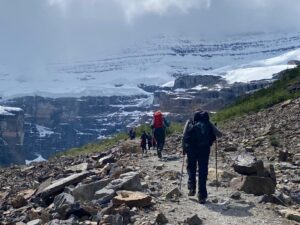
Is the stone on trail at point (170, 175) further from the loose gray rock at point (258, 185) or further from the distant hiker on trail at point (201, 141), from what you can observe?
the distant hiker on trail at point (201, 141)

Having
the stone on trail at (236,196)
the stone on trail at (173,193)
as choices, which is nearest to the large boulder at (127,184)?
the stone on trail at (173,193)

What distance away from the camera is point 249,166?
42.6ft

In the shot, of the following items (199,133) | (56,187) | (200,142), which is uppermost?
(199,133)

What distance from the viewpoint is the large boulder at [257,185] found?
12.3 metres

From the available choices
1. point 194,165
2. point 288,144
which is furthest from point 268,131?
point 194,165

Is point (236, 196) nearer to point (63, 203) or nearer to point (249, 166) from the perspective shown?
point (249, 166)

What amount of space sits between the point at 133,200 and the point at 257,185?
2.69 m

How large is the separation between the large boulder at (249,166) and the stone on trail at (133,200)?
8.65 feet

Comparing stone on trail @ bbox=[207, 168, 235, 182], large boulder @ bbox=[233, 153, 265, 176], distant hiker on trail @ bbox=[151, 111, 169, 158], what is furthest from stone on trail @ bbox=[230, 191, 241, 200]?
distant hiker on trail @ bbox=[151, 111, 169, 158]

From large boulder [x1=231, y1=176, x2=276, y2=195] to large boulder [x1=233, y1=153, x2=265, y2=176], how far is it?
230 mm

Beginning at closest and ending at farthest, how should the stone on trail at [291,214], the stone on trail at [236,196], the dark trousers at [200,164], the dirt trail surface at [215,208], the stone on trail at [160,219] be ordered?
the stone on trail at [160,219]
the dirt trail surface at [215,208]
the stone on trail at [291,214]
the dark trousers at [200,164]
the stone on trail at [236,196]

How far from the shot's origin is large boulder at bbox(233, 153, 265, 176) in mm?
12789

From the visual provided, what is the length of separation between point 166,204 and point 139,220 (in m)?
1.35

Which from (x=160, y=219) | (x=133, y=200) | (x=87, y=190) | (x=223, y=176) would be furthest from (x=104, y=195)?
(x=223, y=176)
